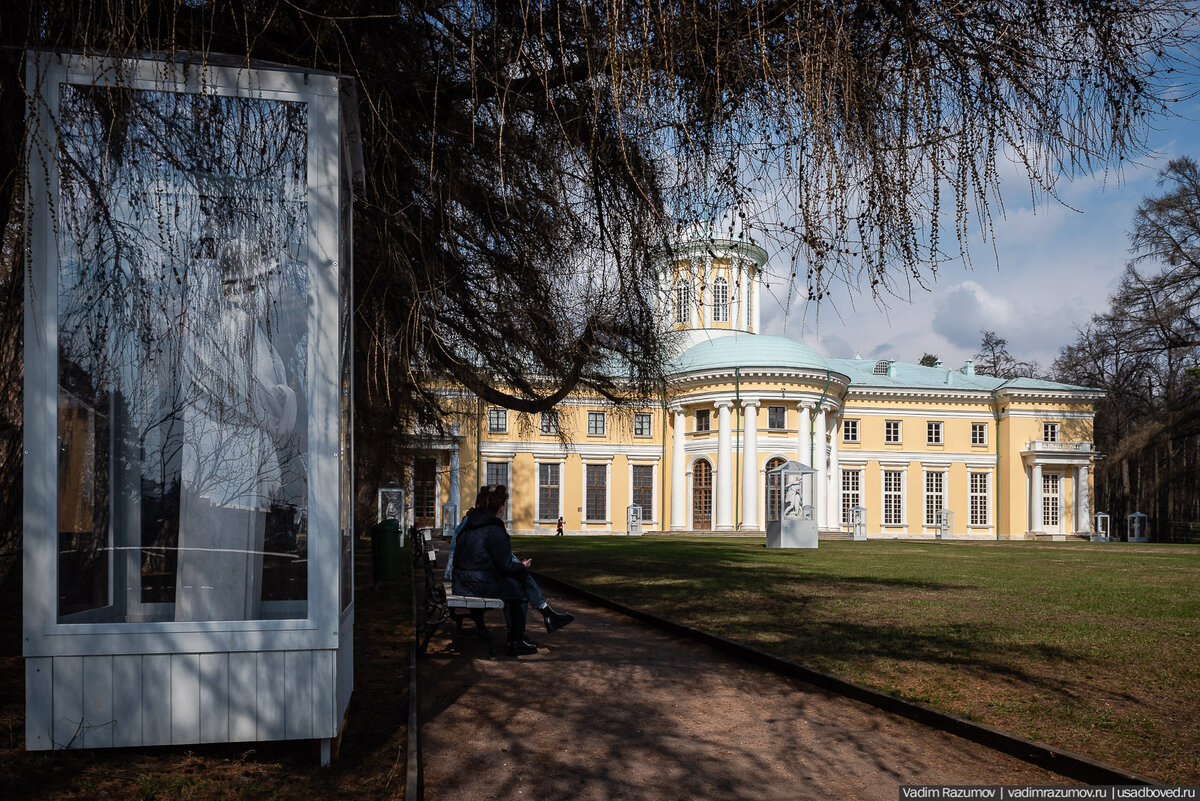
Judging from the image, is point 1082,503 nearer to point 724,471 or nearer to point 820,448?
point 820,448

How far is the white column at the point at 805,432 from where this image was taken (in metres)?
47.7

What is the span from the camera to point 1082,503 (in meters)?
52.0

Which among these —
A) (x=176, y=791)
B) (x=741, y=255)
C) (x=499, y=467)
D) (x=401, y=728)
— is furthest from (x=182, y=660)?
(x=499, y=467)

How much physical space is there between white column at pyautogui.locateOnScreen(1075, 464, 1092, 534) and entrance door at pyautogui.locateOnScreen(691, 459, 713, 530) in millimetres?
20718

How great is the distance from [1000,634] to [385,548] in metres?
9.16

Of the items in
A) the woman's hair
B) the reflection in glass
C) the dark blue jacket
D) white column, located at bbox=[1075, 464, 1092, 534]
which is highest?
the reflection in glass

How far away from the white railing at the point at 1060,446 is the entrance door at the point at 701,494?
18.2 meters

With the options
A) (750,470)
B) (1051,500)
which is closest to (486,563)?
(750,470)

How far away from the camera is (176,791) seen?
13.7 feet

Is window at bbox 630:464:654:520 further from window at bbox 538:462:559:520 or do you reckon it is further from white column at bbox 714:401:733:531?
white column at bbox 714:401:733:531

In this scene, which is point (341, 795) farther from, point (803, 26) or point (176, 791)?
point (803, 26)

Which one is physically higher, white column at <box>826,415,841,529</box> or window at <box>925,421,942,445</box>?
window at <box>925,421,942,445</box>

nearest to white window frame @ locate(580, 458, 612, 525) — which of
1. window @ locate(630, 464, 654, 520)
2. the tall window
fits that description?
window @ locate(630, 464, 654, 520)

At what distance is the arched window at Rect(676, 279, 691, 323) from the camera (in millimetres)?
6910
